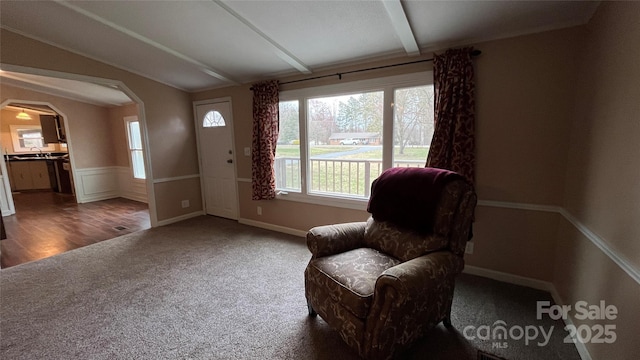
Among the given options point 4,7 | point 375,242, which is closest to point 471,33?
point 375,242

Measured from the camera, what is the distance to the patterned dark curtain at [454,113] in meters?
2.20

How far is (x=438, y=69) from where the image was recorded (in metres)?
2.29

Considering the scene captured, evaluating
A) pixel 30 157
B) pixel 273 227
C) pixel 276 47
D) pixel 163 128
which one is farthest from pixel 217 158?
pixel 30 157

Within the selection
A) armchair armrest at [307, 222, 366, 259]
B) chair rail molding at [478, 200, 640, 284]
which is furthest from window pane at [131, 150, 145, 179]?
chair rail molding at [478, 200, 640, 284]

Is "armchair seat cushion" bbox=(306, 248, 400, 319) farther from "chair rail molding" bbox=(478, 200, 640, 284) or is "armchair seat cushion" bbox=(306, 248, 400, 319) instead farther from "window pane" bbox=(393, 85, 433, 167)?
"window pane" bbox=(393, 85, 433, 167)

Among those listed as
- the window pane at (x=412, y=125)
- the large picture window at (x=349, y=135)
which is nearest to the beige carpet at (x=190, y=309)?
the large picture window at (x=349, y=135)

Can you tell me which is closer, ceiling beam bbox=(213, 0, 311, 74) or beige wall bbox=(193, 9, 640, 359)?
beige wall bbox=(193, 9, 640, 359)

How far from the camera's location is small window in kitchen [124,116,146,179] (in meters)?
5.70

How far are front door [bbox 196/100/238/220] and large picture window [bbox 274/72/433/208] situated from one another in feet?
3.04

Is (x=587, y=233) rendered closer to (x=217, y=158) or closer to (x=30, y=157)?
(x=217, y=158)

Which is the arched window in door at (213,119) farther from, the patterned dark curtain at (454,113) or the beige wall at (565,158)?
the patterned dark curtain at (454,113)

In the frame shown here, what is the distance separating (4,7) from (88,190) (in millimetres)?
4556

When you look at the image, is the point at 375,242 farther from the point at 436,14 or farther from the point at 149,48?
the point at 149,48

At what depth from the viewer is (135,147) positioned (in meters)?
5.78
